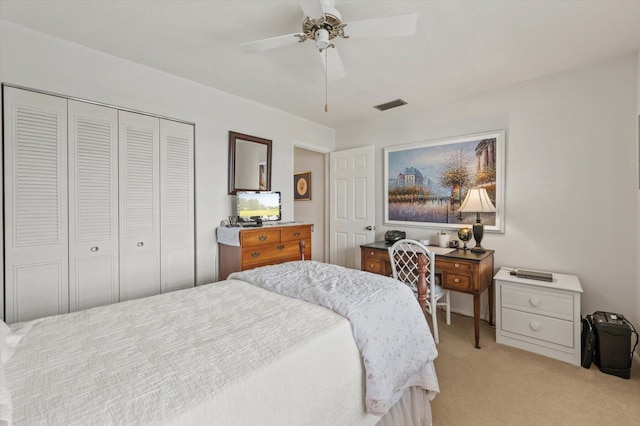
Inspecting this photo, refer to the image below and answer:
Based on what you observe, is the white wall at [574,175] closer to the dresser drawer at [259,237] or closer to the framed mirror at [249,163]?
the framed mirror at [249,163]

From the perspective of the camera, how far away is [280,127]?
3.81m

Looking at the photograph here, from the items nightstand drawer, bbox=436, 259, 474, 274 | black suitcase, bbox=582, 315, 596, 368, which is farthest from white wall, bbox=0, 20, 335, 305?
black suitcase, bbox=582, 315, 596, 368

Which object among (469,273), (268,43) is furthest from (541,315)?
(268,43)

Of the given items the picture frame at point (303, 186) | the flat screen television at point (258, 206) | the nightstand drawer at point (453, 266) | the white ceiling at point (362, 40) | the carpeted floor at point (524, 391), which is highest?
the white ceiling at point (362, 40)

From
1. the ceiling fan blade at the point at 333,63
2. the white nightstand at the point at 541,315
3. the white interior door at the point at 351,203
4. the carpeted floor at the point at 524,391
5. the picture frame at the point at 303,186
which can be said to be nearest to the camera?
the carpeted floor at the point at 524,391

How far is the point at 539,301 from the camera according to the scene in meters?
2.48

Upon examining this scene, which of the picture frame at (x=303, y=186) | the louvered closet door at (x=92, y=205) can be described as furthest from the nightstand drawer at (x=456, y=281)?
the louvered closet door at (x=92, y=205)

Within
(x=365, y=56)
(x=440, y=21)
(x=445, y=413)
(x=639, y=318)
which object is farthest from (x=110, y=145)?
(x=639, y=318)

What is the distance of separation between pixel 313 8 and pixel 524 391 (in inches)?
112

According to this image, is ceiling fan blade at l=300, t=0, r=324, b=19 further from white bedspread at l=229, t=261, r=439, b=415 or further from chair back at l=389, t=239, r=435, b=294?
chair back at l=389, t=239, r=435, b=294

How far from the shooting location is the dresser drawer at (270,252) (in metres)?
2.89

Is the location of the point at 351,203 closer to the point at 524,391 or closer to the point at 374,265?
the point at 374,265

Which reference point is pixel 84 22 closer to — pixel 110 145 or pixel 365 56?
pixel 110 145

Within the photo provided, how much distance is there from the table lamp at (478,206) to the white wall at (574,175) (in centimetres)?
26
